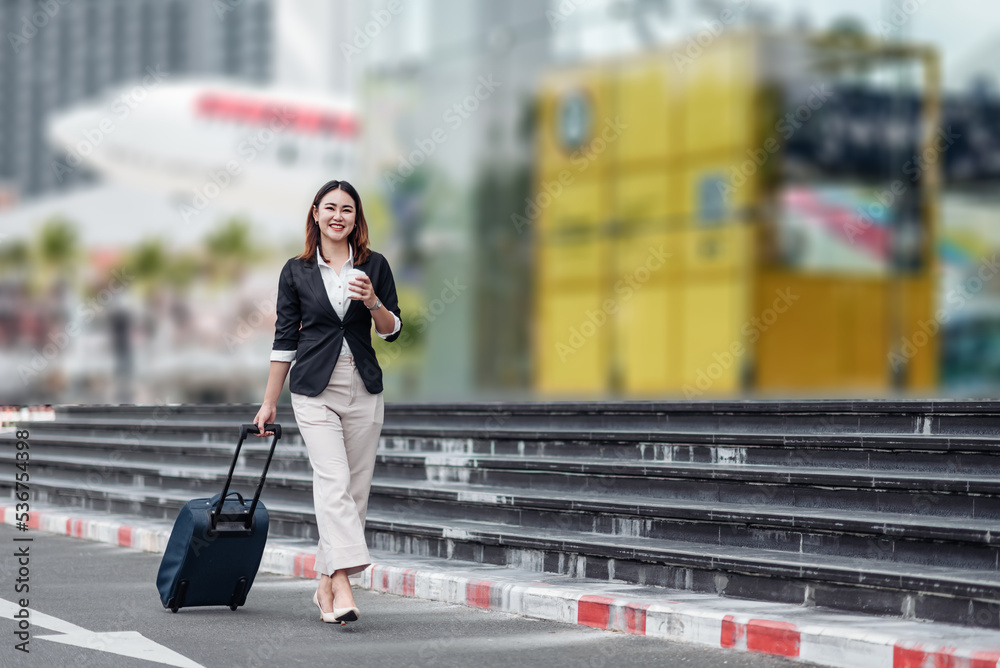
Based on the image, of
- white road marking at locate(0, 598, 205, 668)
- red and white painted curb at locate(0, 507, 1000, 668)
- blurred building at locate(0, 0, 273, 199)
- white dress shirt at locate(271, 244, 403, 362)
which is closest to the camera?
red and white painted curb at locate(0, 507, 1000, 668)

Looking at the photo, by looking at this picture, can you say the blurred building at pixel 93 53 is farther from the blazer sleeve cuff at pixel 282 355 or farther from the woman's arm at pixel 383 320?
the woman's arm at pixel 383 320

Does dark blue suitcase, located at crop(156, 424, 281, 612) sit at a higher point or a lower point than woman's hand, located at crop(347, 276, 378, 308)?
lower

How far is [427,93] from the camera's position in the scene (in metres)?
21.3

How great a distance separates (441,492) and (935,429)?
10.6ft

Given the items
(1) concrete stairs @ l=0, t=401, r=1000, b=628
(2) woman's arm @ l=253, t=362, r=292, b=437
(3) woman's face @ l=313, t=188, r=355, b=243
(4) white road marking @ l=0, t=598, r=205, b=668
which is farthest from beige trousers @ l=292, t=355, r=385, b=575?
(1) concrete stairs @ l=0, t=401, r=1000, b=628

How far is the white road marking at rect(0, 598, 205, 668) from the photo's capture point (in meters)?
5.65

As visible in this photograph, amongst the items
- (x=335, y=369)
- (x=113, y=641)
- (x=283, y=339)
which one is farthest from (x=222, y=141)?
(x=113, y=641)

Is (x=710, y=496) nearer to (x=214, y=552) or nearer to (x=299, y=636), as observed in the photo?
(x=299, y=636)

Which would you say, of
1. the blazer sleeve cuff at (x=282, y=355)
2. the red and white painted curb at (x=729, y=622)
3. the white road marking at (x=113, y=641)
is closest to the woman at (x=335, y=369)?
the blazer sleeve cuff at (x=282, y=355)

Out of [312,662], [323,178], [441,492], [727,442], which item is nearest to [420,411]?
[441,492]

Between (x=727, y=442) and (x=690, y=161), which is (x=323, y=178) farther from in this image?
(x=727, y=442)

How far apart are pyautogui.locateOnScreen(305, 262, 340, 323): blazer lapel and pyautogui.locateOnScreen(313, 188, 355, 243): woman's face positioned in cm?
17

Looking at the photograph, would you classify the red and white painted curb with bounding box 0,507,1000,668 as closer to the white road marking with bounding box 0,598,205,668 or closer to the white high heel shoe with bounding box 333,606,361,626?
the white high heel shoe with bounding box 333,606,361,626

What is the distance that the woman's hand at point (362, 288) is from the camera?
6125 mm
